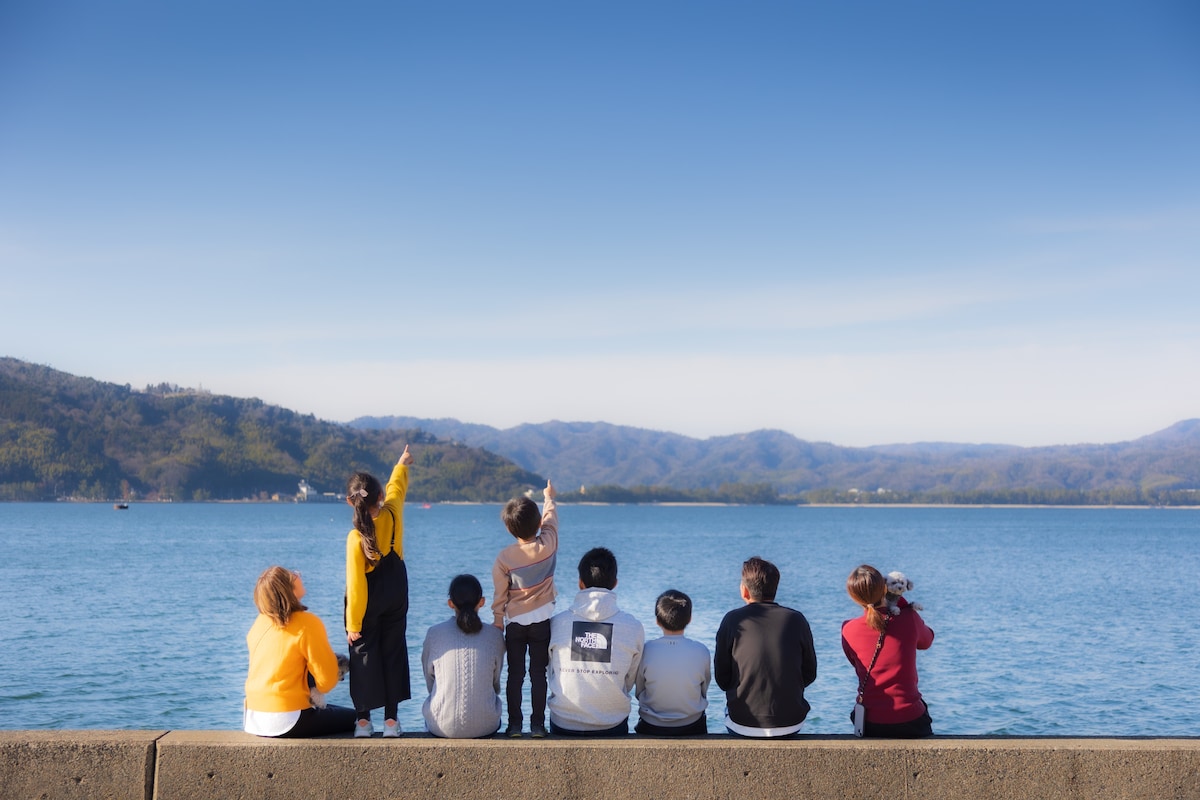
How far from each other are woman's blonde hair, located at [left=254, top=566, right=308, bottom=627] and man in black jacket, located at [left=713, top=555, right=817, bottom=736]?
7.41 feet

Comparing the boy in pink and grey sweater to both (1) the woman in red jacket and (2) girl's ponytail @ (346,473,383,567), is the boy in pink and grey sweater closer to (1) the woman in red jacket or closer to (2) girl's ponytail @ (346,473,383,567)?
(2) girl's ponytail @ (346,473,383,567)

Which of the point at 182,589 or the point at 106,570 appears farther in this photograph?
the point at 106,570

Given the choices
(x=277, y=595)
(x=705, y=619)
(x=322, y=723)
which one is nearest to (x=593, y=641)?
(x=322, y=723)

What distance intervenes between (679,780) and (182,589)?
44427 millimetres

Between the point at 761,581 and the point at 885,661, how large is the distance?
0.88m

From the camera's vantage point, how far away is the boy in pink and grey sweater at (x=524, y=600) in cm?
577

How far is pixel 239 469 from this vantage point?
194m

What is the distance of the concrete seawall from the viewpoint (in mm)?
4590

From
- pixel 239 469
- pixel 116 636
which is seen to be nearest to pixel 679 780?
pixel 116 636

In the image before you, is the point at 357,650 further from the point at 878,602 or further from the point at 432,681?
the point at 878,602

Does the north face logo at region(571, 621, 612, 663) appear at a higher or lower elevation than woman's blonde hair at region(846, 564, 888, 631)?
lower

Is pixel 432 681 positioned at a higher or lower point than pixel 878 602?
lower

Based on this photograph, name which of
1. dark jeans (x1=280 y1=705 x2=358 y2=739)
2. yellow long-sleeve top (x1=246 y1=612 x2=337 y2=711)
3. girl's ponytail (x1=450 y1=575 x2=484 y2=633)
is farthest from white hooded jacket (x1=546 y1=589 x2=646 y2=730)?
yellow long-sleeve top (x1=246 y1=612 x2=337 y2=711)

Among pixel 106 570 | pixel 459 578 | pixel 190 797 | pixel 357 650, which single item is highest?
pixel 459 578
